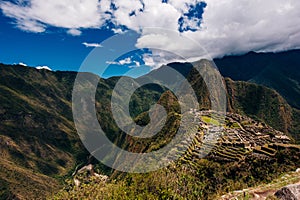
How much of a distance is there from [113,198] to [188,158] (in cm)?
3121

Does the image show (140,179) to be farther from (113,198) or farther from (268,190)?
(268,190)

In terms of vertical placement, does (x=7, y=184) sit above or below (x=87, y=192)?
below

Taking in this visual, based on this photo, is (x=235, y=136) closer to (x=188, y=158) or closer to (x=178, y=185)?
(x=188, y=158)

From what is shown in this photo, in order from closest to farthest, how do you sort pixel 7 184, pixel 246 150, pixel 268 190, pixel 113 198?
1. pixel 268 190
2. pixel 113 198
3. pixel 246 150
4. pixel 7 184

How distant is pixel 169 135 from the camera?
359 feet

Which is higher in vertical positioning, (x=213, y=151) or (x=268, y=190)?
(x=268, y=190)

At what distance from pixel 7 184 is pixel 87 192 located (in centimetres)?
13162

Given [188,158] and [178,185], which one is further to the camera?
[188,158]

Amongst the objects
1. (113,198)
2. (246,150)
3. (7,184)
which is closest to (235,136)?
(246,150)

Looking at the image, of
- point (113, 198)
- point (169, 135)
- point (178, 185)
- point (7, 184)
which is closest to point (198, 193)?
point (178, 185)

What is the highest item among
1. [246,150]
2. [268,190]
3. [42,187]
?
[268,190]

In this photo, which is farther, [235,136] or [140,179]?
[235,136]

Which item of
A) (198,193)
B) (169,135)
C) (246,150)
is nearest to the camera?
(198,193)

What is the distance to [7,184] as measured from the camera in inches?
5797
